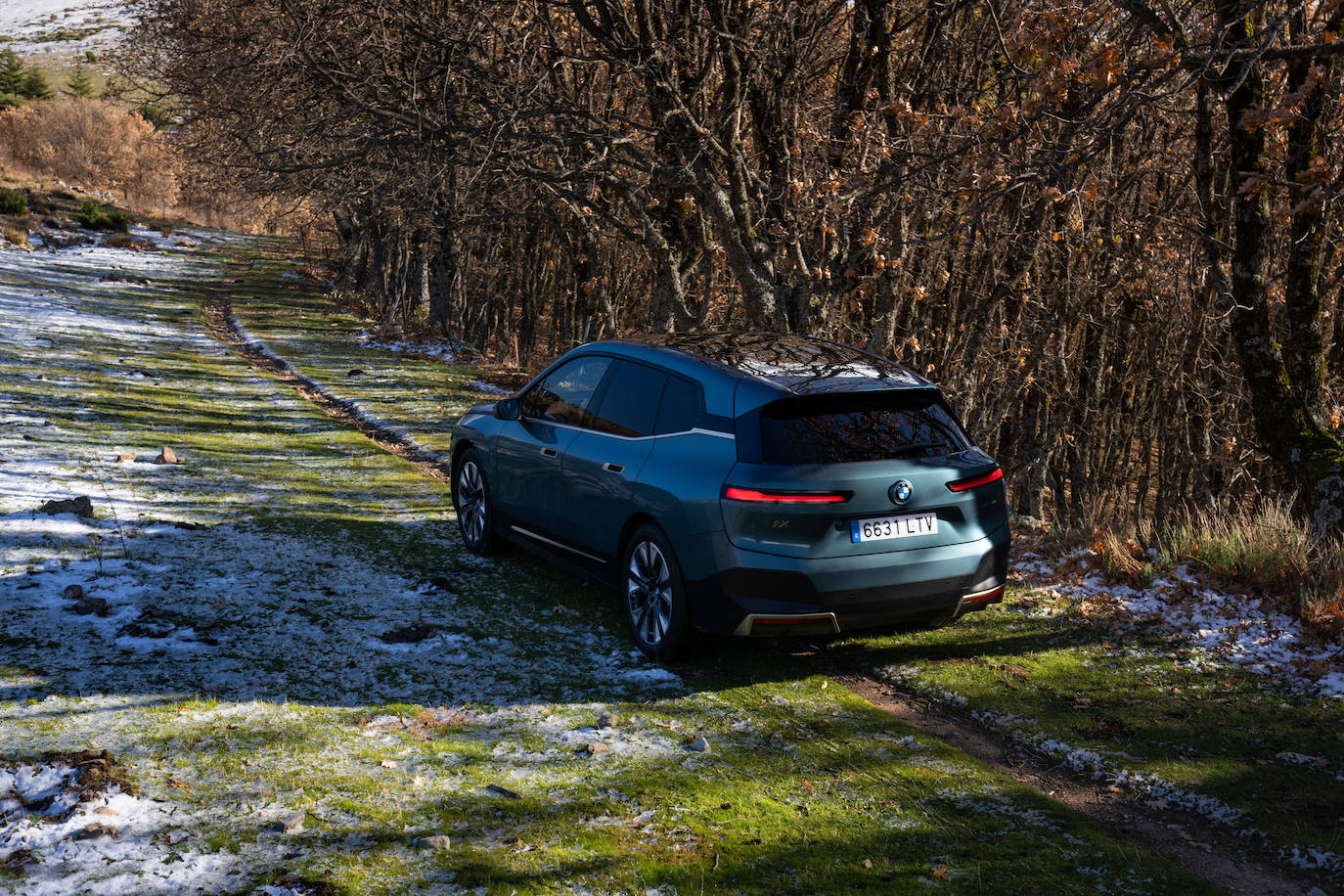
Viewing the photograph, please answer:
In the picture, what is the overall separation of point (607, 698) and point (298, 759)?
162 cm

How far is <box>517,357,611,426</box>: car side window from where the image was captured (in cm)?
712

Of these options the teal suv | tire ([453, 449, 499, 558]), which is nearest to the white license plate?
the teal suv

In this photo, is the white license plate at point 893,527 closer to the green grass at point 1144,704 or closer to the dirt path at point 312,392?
the green grass at point 1144,704

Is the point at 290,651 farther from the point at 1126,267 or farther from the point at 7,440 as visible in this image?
the point at 1126,267

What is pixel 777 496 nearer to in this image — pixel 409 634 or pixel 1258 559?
pixel 409 634

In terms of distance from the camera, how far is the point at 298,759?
4578mm

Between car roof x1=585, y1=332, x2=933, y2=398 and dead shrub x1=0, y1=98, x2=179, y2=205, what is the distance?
94.1 meters

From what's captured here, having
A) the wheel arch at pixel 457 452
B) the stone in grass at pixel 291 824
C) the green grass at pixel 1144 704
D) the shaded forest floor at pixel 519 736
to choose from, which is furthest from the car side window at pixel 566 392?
the stone in grass at pixel 291 824

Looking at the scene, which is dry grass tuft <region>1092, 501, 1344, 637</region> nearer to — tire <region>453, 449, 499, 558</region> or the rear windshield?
the rear windshield

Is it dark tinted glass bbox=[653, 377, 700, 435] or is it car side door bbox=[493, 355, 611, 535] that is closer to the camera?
dark tinted glass bbox=[653, 377, 700, 435]

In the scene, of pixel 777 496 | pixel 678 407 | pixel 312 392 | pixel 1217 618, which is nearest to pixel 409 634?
pixel 678 407

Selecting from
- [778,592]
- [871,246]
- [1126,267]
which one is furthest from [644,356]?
[1126,267]

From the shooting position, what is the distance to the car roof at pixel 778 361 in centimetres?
588

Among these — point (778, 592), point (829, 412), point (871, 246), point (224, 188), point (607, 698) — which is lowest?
point (607, 698)
